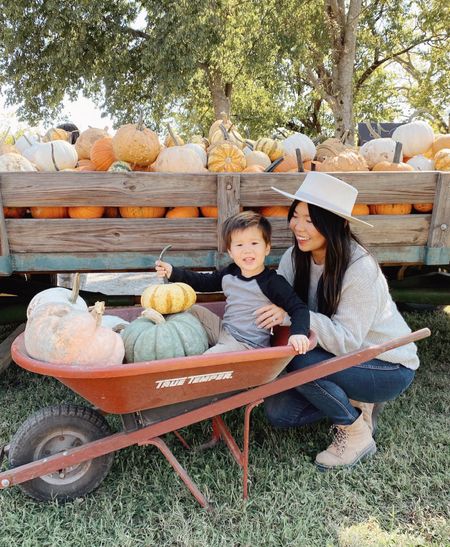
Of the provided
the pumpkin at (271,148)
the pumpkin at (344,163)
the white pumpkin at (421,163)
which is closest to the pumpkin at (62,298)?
the pumpkin at (344,163)

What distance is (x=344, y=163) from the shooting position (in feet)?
10.6

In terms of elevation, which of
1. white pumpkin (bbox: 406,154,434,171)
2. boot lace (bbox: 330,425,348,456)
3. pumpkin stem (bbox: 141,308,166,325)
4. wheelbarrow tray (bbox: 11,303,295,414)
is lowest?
boot lace (bbox: 330,425,348,456)

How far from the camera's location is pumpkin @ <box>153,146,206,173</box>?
310 centimetres

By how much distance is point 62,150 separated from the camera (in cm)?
330

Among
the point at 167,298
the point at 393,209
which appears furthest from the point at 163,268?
the point at 393,209

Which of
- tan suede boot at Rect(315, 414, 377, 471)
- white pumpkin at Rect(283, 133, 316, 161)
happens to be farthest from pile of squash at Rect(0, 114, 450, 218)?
tan suede boot at Rect(315, 414, 377, 471)

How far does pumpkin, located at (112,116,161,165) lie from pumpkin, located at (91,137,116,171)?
0.11m

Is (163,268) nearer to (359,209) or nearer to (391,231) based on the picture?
(359,209)

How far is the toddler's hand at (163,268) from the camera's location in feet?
8.74

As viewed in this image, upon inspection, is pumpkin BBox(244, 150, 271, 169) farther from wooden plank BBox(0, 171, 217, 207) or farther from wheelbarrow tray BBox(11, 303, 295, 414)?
wheelbarrow tray BBox(11, 303, 295, 414)

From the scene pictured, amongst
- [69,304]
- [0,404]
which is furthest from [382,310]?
[0,404]

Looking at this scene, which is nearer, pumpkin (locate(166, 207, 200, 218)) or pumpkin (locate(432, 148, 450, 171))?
pumpkin (locate(166, 207, 200, 218))

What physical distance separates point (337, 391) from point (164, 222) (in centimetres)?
130

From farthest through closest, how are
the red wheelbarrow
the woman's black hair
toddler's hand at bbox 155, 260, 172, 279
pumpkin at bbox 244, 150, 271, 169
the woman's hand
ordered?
pumpkin at bbox 244, 150, 271, 169
toddler's hand at bbox 155, 260, 172, 279
the woman's black hair
the woman's hand
the red wheelbarrow
